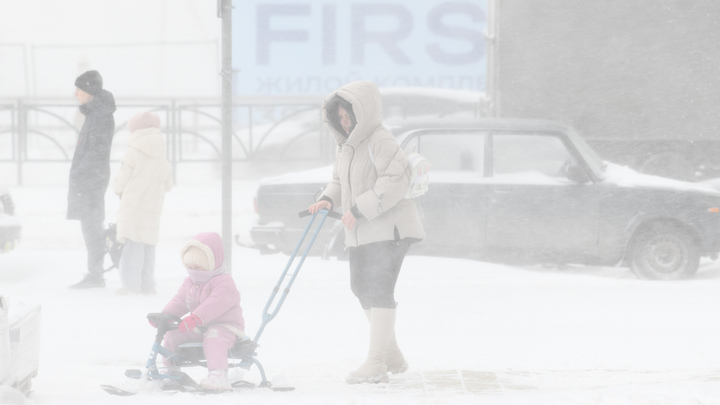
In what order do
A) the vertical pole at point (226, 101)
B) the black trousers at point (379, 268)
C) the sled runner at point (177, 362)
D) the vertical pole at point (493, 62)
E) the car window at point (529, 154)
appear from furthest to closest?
the vertical pole at point (493, 62) → the car window at point (529, 154) → the vertical pole at point (226, 101) → the black trousers at point (379, 268) → the sled runner at point (177, 362)

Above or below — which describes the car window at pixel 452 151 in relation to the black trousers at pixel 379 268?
above

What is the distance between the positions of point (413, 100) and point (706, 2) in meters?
6.04

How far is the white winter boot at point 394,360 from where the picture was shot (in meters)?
5.18

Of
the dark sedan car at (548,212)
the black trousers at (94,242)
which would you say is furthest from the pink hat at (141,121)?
the dark sedan car at (548,212)

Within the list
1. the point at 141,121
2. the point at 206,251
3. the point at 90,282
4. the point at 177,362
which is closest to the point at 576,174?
the point at 141,121

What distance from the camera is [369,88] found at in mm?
4926

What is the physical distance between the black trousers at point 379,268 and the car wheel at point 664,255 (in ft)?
14.0

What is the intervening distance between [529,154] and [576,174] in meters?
0.49

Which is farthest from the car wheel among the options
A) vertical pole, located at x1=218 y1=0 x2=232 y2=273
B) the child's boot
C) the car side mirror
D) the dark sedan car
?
the child's boot

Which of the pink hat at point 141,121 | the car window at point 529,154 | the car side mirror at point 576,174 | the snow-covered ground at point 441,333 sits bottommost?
the snow-covered ground at point 441,333

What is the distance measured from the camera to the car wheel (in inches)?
338

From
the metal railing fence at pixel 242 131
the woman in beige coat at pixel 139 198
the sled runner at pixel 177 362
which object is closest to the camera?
the sled runner at pixel 177 362

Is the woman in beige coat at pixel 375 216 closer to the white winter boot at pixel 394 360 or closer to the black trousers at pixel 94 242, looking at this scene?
the white winter boot at pixel 394 360

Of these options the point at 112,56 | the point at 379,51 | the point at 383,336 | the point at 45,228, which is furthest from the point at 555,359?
the point at 112,56
